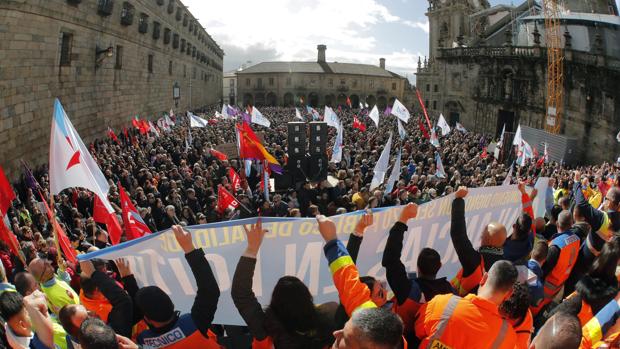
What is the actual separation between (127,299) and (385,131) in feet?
77.6

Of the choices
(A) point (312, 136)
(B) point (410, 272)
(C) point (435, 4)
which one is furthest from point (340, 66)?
(B) point (410, 272)

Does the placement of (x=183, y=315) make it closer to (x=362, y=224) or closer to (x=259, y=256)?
(x=259, y=256)

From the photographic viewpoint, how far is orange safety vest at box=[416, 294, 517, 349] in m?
2.56

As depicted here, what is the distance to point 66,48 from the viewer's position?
1539 centimetres

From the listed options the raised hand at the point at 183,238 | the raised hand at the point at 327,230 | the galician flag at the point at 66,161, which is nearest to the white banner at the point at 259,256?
the raised hand at the point at 183,238

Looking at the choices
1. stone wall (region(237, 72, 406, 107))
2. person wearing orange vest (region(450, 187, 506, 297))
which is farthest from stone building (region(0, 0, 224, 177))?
stone wall (region(237, 72, 406, 107))

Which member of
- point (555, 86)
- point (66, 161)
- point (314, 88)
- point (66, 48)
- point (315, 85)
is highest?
point (315, 85)

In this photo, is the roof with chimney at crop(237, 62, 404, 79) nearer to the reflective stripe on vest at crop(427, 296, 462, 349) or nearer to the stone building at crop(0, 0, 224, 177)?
the stone building at crop(0, 0, 224, 177)

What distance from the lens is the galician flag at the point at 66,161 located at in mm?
4922

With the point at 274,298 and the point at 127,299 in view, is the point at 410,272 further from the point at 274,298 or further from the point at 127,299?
the point at 127,299

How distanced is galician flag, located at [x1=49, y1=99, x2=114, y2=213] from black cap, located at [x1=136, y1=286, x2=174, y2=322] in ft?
8.54

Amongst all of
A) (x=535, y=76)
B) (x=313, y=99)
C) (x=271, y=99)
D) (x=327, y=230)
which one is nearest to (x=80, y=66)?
(x=327, y=230)

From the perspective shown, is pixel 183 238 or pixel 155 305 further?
pixel 183 238

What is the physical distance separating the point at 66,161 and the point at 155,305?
2971mm
